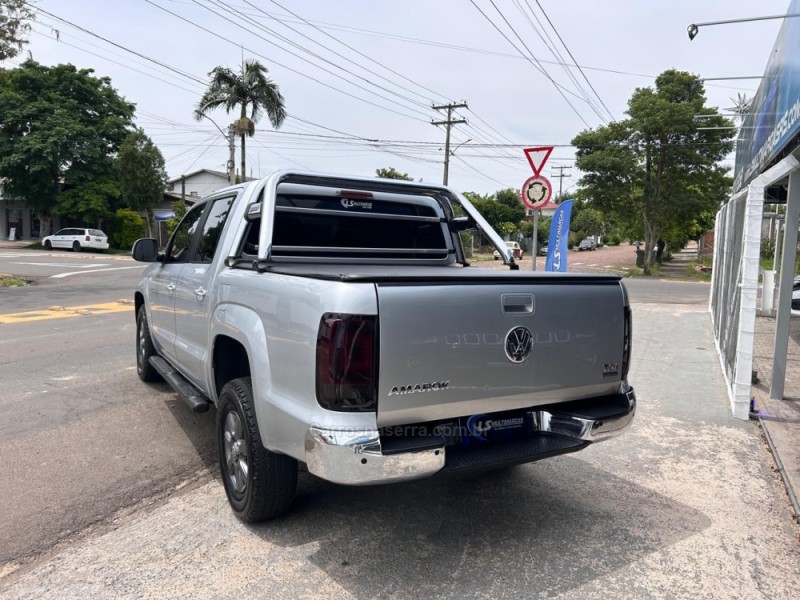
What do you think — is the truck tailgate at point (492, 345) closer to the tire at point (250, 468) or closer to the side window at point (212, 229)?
the tire at point (250, 468)

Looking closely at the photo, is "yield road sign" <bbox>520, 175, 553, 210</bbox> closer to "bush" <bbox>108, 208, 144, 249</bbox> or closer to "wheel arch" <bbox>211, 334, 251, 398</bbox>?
"wheel arch" <bbox>211, 334, 251, 398</bbox>

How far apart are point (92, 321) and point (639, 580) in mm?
10219

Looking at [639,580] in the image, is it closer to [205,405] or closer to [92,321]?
[205,405]

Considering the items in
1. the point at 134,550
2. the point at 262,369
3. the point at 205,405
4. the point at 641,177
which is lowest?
the point at 134,550

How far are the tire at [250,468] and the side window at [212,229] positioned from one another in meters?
1.32

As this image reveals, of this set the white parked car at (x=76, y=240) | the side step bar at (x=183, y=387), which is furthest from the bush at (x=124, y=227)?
the side step bar at (x=183, y=387)

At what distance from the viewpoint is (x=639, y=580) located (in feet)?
10.0

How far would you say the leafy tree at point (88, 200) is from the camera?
36.4 meters

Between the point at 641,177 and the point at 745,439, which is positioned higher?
the point at 641,177

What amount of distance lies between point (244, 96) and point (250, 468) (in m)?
30.1

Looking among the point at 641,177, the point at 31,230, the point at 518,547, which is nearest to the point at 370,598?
the point at 518,547

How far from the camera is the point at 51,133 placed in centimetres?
3538

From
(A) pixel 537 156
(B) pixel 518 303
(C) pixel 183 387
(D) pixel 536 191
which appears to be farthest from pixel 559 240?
(B) pixel 518 303

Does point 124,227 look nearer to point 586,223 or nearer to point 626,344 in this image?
point 626,344
